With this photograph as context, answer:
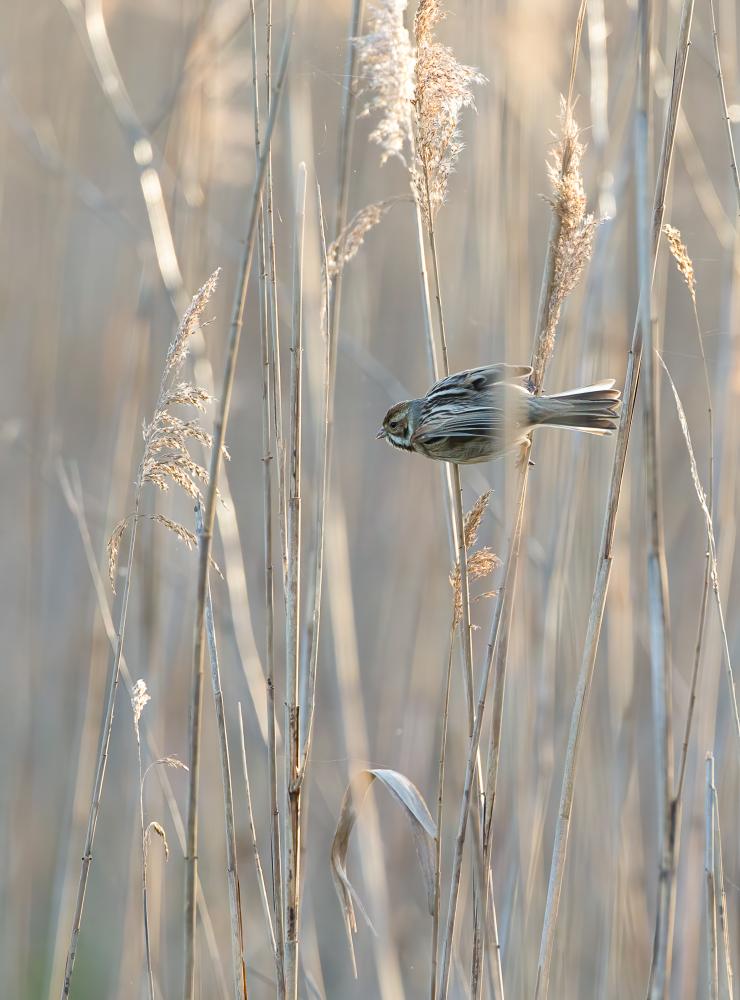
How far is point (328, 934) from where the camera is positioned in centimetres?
256

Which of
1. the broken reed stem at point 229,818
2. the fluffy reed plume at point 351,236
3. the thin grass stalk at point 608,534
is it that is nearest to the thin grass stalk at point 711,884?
the thin grass stalk at point 608,534

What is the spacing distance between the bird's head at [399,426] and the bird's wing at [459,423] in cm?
9

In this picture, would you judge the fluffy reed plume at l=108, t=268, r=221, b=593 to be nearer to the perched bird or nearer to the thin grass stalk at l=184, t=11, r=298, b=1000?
the thin grass stalk at l=184, t=11, r=298, b=1000

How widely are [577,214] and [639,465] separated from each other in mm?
791

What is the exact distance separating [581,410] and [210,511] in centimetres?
45

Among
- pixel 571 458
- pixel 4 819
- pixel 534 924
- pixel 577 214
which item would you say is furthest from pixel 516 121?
pixel 4 819

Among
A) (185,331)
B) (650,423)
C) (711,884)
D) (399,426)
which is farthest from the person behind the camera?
(399,426)

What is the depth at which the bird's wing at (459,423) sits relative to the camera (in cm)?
107

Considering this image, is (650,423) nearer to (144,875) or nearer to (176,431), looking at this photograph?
(176,431)

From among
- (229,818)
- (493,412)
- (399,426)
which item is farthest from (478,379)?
(229,818)

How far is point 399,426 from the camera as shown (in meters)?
1.29

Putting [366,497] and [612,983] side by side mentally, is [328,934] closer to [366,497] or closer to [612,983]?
[366,497]

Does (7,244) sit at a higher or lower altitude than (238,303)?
higher

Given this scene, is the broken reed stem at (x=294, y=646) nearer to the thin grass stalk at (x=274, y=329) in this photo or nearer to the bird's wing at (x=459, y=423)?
the thin grass stalk at (x=274, y=329)
